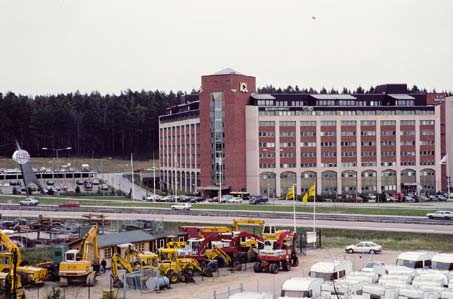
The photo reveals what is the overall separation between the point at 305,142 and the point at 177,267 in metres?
89.4

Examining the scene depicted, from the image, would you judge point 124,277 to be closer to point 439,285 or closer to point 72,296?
point 72,296

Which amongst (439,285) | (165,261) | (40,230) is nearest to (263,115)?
(40,230)

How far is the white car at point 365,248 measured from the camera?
58.4 meters

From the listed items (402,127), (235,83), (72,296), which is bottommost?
(72,296)

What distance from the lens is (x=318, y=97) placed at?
138 meters

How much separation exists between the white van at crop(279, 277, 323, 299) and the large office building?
304 ft

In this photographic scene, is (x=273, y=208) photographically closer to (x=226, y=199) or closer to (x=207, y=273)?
(x=226, y=199)

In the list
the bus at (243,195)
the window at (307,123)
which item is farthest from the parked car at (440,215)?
the window at (307,123)

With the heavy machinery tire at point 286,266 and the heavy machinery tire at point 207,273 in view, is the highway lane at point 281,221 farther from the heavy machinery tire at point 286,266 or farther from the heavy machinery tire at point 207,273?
the heavy machinery tire at point 207,273

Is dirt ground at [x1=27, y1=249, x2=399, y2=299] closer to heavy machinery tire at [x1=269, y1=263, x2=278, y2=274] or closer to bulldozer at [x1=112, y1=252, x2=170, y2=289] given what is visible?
heavy machinery tire at [x1=269, y1=263, x2=278, y2=274]

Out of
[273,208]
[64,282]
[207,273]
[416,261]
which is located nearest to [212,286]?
[207,273]

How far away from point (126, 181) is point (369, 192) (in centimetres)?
6072

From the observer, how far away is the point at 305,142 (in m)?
133

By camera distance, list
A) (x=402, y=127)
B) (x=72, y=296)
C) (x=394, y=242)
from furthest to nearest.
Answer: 1. (x=402, y=127)
2. (x=394, y=242)
3. (x=72, y=296)
